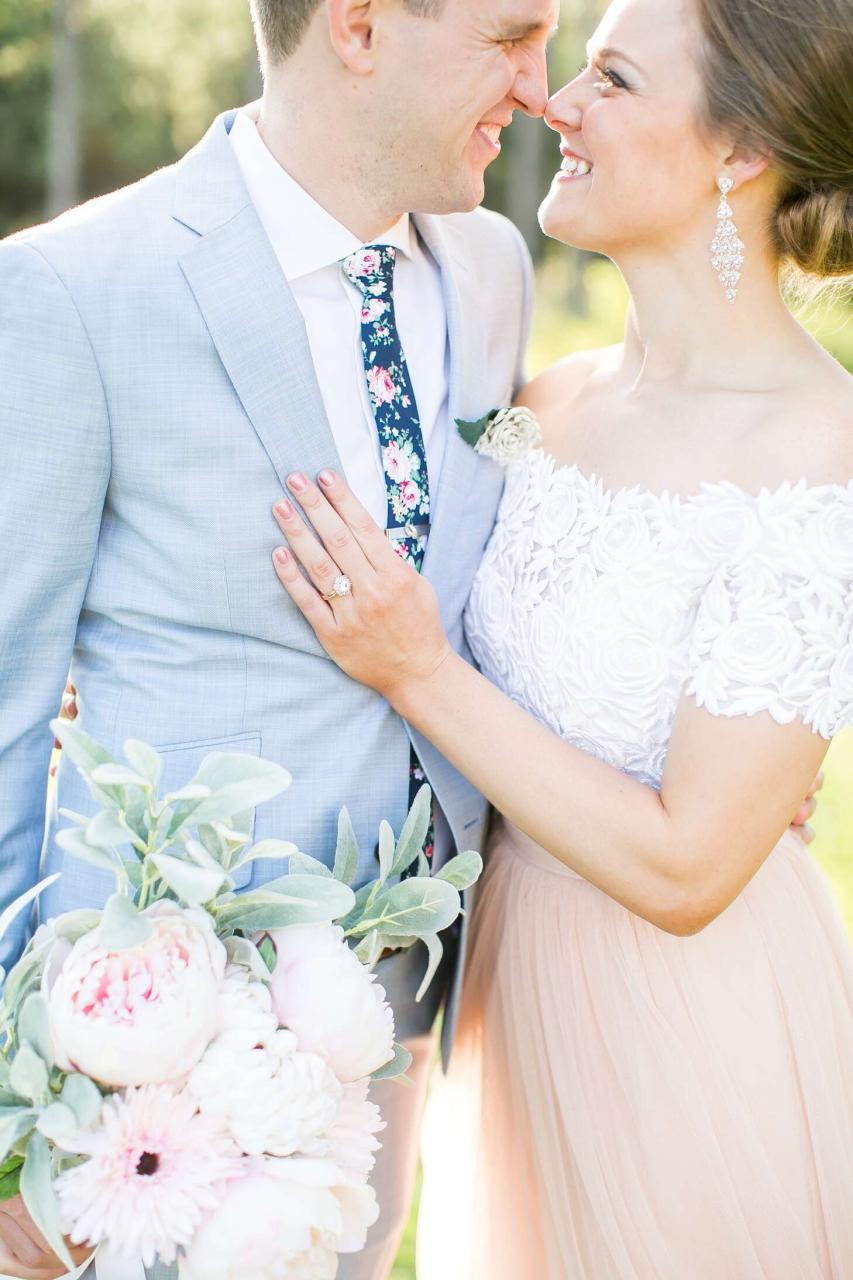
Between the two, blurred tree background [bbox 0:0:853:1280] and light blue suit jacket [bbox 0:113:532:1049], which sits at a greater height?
blurred tree background [bbox 0:0:853:1280]

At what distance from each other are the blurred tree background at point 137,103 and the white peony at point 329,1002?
52.7 ft

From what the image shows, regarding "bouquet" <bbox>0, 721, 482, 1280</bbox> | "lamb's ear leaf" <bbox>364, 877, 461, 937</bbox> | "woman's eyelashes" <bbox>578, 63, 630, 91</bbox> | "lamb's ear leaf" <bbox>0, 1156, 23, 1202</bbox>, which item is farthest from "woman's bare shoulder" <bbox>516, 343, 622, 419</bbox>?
"lamb's ear leaf" <bbox>0, 1156, 23, 1202</bbox>

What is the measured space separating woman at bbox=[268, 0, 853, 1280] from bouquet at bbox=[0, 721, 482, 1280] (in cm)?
59

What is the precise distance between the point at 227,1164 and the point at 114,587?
93 centimetres

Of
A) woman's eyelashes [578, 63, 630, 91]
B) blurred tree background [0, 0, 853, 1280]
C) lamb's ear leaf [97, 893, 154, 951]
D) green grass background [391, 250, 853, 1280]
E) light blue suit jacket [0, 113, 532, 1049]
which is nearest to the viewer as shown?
lamb's ear leaf [97, 893, 154, 951]

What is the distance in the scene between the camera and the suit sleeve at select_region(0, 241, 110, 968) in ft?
6.11

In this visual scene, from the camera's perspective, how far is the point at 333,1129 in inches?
63.7

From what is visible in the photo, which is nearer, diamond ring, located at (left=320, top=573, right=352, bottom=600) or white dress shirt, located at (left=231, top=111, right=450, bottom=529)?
diamond ring, located at (left=320, top=573, right=352, bottom=600)

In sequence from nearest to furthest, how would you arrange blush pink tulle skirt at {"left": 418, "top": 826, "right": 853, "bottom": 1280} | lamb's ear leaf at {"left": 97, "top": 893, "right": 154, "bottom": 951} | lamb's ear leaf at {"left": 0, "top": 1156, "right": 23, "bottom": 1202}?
lamb's ear leaf at {"left": 97, "top": 893, "right": 154, "bottom": 951} → lamb's ear leaf at {"left": 0, "top": 1156, "right": 23, "bottom": 1202} → blush pink tulle skirt at {"left": 418, "top": 826, "right": 853, "bottom": 1280}

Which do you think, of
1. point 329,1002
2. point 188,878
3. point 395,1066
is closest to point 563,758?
point 395,1066

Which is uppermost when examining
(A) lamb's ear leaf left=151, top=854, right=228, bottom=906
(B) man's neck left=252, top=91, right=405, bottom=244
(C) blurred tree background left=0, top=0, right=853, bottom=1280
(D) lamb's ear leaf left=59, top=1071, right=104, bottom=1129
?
(C) blurred tree background left=0, top=0, right=853, bottom=1280

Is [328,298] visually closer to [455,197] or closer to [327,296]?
[327,296]

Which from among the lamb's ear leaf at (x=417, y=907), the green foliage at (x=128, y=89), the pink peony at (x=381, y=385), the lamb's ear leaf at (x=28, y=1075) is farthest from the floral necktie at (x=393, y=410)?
the green foliage at (x=128, y=89)

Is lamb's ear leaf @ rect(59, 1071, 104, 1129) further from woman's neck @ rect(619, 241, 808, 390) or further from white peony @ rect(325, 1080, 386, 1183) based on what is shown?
woman's neck @ rect(619, 241, 808, 390)
